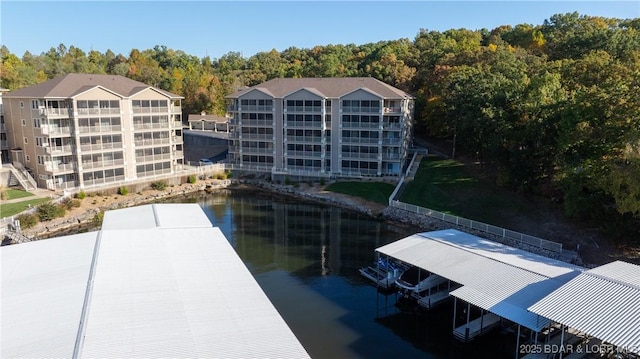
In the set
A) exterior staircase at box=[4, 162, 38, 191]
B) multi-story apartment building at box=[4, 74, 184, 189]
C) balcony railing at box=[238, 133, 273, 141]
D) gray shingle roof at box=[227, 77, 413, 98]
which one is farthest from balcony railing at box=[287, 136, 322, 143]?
exterior staircase at box=[4, 162, 38, 191]

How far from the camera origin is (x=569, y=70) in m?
46.2

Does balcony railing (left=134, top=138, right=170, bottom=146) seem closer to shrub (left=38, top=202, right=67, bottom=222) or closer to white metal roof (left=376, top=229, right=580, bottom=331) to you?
shrub (left=38, top=202, right=67, bottom=222)

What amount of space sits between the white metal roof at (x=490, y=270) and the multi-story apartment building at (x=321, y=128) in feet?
81.6

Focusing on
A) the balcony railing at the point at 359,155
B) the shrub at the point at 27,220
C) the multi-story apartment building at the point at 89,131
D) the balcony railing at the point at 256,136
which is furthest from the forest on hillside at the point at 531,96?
the shrub at the point at 27,220

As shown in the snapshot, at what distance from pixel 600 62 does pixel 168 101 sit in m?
46.2

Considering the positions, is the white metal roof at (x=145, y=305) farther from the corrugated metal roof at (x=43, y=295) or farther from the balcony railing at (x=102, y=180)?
the balcony railing at (x=102, y=180)

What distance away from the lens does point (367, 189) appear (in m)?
49.2

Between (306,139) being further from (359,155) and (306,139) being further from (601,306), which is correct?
(601,306)

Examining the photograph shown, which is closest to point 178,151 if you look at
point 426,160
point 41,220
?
point 41,220

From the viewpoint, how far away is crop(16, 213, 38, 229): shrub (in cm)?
3678

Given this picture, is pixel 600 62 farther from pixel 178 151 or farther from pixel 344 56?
pixel 344 56

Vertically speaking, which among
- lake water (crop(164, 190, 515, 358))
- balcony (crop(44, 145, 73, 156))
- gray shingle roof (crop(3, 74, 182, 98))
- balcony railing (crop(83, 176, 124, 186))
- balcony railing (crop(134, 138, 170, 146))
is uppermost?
gray shingle roof (crop(3, 74, 182, 98))

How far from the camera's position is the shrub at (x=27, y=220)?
3678 centimetres

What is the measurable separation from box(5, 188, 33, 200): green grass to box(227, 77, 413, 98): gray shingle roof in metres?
26.1
